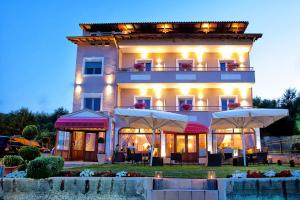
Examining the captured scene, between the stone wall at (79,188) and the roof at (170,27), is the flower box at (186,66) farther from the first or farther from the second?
the stone wall at (79,188)

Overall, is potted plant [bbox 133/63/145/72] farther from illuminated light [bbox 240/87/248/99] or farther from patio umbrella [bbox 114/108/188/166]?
patio umbrella [bbox 114/108/188/166]

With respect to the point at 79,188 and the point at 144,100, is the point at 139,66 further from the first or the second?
the point at 79,188

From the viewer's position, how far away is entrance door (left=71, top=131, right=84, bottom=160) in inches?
896

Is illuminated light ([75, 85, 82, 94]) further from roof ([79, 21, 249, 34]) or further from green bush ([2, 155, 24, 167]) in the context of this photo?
green bush ([2, 155, 24, 167])

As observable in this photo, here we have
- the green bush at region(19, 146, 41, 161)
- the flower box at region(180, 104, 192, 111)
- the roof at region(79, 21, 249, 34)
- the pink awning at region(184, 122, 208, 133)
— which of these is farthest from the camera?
the roof at region(79, 21, 249, 34)

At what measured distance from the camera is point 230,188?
8.96 m

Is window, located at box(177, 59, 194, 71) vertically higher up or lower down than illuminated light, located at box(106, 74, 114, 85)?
higher up

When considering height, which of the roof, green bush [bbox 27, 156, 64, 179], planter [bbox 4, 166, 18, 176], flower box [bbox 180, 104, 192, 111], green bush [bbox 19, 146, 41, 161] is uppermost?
the roof

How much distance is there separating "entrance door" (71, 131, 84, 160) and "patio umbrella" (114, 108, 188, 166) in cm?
780

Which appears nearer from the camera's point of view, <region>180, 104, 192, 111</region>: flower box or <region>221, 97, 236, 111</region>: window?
<region>180, 104, 192, 111</region>: flower box

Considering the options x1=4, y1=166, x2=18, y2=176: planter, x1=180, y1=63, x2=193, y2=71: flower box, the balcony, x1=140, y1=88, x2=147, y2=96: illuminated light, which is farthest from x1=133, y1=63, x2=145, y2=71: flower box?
x1=4, y1=166, x2=18, y2=176: planter

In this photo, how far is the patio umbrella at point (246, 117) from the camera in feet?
48.5

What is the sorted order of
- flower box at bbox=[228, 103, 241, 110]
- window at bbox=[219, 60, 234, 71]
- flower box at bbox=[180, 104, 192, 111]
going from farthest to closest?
window at bbox=[219, 60, 234, 71] → flower box at bbox=[180, 104, 192, 111] → flower box at bbox=[228, 103, 241, 110]

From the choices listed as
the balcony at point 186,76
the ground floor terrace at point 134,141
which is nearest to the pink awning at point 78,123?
the ground floor terrace at point 134,141
